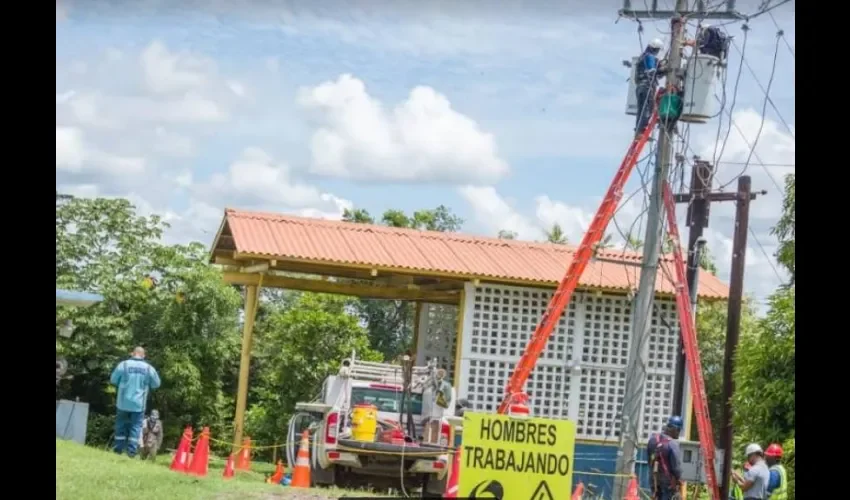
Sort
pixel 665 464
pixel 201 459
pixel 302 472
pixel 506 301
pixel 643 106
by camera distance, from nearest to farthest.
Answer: pixel 665 464 → pixel 643 106 → pixel 302 472 → pixel 201 459 → pixel 506 301

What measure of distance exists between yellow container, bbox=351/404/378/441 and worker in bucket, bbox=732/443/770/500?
16.5ft

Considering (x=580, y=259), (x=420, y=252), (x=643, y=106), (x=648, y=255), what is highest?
(x=643, y=106)

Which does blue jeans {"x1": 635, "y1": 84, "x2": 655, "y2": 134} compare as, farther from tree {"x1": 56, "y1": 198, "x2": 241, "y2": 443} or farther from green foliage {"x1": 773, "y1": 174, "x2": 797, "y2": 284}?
tree {"x1": 56, "y1": 198, "x2": 241, "y2": 443}

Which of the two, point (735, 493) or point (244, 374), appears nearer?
point (735, 493)

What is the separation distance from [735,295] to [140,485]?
7233 mm

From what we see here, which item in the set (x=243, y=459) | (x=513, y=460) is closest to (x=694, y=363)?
(x=513, y=460)

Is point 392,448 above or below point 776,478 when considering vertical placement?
below

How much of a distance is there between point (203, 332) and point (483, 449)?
51.2 ft

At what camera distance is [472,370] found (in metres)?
19.4

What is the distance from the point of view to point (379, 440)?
15.9 metres

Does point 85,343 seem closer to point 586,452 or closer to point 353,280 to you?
point 353,280

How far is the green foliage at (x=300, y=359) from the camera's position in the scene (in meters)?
24.2

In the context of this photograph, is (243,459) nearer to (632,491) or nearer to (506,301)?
(506,301)

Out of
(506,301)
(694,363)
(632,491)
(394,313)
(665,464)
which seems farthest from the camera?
(394,313)
